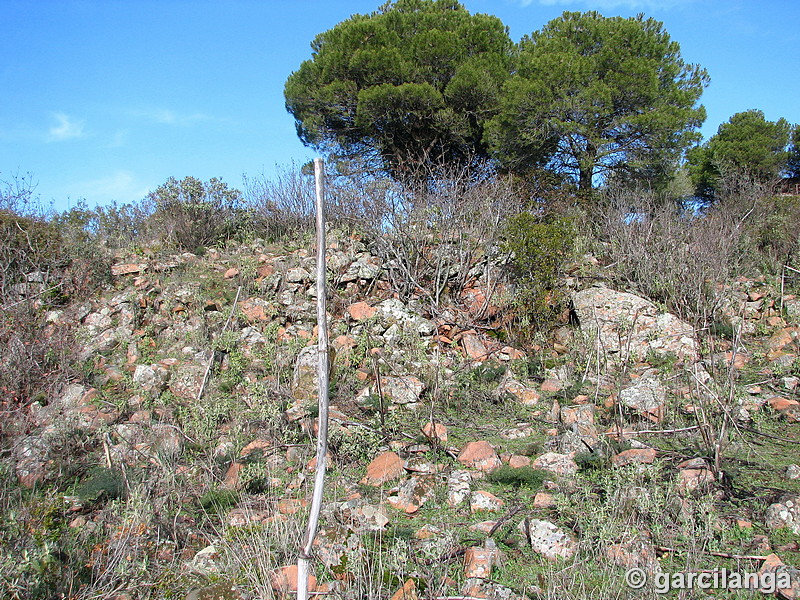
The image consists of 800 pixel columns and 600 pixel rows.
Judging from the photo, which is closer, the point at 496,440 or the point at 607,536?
the point at 607,536

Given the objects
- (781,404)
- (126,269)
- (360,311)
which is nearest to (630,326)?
(781,404)

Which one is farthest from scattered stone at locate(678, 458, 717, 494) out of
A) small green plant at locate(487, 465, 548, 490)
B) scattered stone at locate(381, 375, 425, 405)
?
scattered stone at locate(381, 375, 425, 405)

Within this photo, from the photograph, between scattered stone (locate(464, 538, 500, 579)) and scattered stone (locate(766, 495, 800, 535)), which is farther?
scattered stone (locate(766, 495, 800, 535))

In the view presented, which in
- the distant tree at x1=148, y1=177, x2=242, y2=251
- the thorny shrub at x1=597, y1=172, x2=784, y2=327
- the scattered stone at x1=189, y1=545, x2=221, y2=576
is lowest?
the scattered stone at x1=189, y1=545, x2=221, y2=576

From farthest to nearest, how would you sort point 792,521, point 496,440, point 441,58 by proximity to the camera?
point 441,58 → point 496,440 → point 792,521

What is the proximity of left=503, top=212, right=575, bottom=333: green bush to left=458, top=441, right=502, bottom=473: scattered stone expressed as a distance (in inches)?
114

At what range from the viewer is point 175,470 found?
12.0 ft

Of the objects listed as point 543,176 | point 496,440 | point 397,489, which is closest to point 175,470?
point 397,489

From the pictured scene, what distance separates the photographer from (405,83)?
1169 cm

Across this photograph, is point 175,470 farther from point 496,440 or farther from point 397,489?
point 496,440

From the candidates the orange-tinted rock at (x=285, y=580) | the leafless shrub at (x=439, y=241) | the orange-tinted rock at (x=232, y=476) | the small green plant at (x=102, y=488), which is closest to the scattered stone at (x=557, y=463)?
the orange-tinted rock at (x=285, y=580)

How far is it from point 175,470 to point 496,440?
2280mm

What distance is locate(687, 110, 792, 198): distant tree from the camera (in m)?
13.4

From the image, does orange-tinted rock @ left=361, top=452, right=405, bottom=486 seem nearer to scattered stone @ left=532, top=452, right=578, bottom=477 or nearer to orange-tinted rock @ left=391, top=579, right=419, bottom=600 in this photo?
scattered stone @ left=532, top=452, right=578, bottom=477
